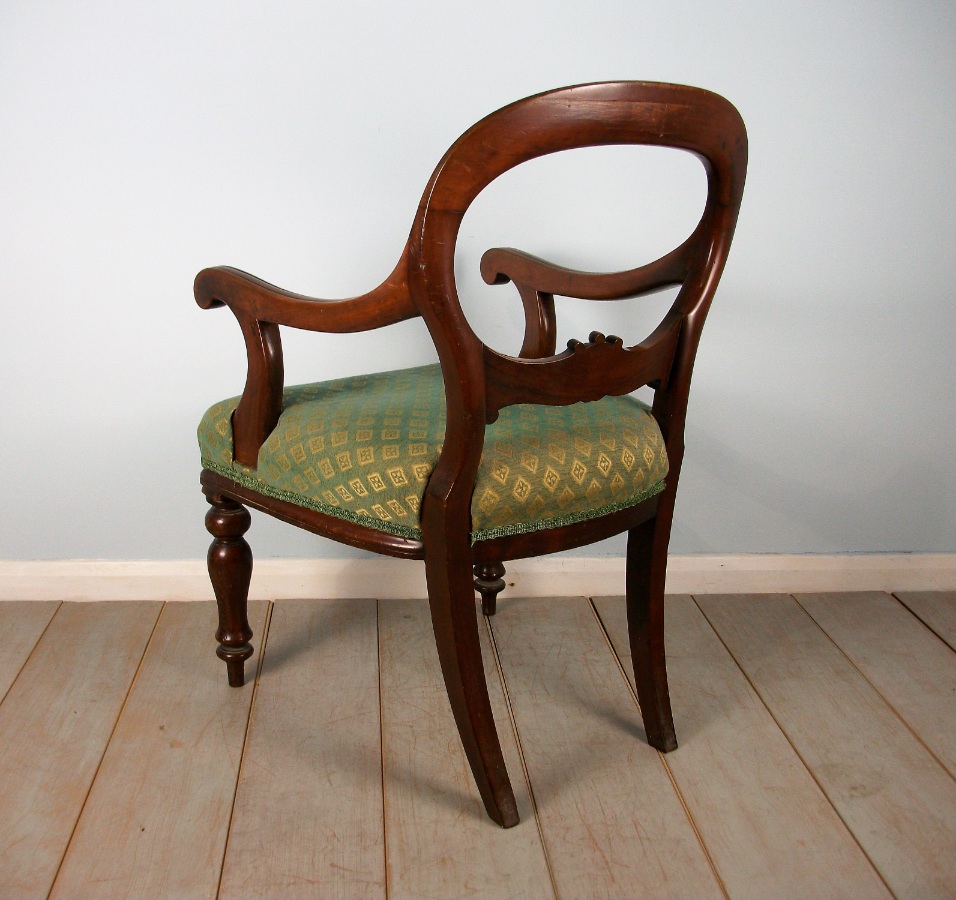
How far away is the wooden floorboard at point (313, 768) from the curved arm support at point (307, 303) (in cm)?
72

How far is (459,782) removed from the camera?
158 cm

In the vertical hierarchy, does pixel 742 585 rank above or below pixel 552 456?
below

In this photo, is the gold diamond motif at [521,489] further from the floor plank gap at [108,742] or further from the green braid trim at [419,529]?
the floor plank gap at [108,742]

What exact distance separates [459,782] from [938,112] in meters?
1.58

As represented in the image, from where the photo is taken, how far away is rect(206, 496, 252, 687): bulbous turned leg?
1.67 meters

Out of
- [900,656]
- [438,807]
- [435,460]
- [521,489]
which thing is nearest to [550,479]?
[521,489]

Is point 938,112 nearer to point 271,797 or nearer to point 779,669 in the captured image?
point 779,669

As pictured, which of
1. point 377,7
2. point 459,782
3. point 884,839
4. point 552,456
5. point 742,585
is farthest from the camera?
point 742,585

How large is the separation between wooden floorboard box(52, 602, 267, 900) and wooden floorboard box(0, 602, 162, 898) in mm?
27

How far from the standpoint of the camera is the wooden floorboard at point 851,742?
1439 mm

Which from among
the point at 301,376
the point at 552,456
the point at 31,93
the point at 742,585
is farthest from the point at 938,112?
the point at 31,93

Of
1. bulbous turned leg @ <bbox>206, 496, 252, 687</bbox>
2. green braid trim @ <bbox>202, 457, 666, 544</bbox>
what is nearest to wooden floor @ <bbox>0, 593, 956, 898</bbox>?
bulbous turned leg @ <bbox>206, 496, 252, 687</bbox>

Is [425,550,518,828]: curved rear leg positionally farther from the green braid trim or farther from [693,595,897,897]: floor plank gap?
[693,595,897,897]: floor plank gap

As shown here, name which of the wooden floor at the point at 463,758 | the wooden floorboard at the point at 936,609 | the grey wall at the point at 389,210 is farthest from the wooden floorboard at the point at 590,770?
the wooden floorboard at the point at 936,609
